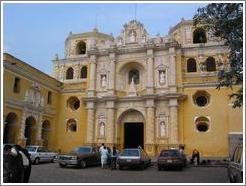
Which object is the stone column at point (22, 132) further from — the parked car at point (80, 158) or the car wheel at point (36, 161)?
the parked car at point (80, 158)

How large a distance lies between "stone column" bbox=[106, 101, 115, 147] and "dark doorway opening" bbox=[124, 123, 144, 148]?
66.8 inches

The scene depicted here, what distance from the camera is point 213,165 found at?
71.2ft

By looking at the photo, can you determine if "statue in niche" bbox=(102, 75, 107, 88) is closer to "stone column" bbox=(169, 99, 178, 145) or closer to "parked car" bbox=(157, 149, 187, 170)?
"stone column" bbox=(169, 99, 178, 145)

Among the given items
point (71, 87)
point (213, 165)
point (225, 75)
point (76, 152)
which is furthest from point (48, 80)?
point (225, 75)

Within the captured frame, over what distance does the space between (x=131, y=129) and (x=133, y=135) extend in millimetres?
585

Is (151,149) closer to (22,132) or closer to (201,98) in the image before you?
(201,98)

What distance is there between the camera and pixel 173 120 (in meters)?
26.6

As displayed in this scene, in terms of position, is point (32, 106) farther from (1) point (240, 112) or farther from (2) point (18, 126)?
(1) point (240, 112)

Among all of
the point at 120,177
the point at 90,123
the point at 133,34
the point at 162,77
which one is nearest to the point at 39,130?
the point at 90,123

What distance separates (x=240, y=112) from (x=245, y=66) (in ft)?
55.9

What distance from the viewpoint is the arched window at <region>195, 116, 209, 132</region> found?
26.6 meters

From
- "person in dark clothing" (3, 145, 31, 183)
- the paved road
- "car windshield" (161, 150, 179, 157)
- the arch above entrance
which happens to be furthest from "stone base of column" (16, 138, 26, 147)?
"person in dark clothing" (3, 145, 31, 183)

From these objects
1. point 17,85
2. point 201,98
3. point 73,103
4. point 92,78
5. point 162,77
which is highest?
point 92,78

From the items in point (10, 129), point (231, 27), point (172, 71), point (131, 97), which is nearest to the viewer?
point (231, 27)
